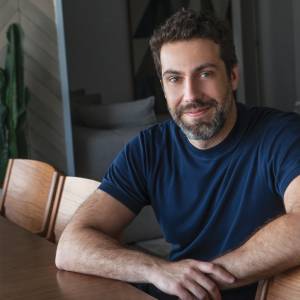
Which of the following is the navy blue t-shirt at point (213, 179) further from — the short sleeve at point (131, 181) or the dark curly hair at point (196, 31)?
the dark curly hair at point (196, 31)

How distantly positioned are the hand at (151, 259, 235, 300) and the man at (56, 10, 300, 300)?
4.2 inches

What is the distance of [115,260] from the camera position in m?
1.44

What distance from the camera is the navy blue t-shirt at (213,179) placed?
1574 millimetres

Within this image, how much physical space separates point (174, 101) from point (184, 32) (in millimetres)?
176

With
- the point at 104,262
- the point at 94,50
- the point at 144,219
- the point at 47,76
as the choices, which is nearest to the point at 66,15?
the point at 94,50

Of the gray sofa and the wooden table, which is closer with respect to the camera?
the wooden table

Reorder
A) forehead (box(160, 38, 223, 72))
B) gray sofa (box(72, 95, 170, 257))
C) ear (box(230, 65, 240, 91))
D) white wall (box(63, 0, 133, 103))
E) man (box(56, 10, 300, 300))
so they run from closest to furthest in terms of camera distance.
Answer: man (box(56, 10, 300, 300)), forehead (box(160, 38, 223, 72)), ear (box(230, 65, 240, 91)), gray sofa (box(72, 95, 170, 257)), white wall (box(63, 0, 133, 103))

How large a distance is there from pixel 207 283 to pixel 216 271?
4 cm

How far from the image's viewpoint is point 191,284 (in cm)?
129

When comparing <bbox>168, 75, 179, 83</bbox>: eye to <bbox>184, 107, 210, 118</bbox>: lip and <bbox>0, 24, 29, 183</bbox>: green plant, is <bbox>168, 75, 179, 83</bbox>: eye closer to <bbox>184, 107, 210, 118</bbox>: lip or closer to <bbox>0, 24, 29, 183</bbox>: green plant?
<bbox>184, 107, 210, 118</bbox>: lip

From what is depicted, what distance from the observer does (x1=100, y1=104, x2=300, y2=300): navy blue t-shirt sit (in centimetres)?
157

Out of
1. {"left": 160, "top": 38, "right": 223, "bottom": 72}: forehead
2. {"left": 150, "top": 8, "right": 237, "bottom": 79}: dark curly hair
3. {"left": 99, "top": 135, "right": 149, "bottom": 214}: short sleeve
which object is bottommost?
{"left": 99, "top": 135, "right": 149, "bottom": 214}: short sleeve

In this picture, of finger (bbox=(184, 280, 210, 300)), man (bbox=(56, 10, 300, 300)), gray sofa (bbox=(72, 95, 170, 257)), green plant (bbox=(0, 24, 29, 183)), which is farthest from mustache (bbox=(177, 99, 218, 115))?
green plant (bbox=(0, 24, 29, 183))

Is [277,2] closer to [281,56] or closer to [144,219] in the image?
[281,56]
